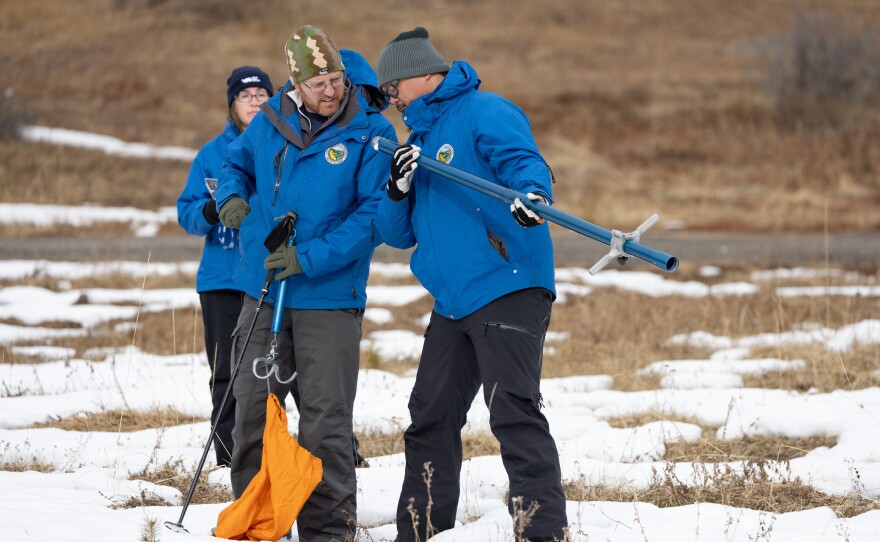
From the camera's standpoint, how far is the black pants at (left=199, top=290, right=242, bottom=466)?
5.85 metres

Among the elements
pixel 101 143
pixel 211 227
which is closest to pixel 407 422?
pixel 211 227

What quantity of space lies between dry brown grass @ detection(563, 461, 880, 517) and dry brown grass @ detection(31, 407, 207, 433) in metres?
2.63

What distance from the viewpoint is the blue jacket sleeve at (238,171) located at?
481 centimetres

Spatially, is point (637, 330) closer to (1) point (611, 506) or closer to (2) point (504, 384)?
(1) point (611, 506)

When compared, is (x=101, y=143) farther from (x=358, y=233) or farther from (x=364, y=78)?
(x=358, y=233)

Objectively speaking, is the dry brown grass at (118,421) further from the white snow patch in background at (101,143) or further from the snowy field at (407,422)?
the white snow patch in background at (101,143)

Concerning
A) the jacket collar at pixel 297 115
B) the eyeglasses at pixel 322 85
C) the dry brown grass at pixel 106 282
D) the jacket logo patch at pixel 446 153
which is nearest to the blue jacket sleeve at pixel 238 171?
the jacket collar at pixel 297 115

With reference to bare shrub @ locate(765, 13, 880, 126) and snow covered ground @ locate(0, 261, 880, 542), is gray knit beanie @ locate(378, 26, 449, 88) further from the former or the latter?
bare shrub @ locate(765, 13, 880, 126)

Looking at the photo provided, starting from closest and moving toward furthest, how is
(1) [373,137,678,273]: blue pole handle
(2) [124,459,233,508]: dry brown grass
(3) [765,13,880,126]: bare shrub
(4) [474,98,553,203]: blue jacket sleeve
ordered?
(1) [373,137,678,273]: blue pole handle
(4) [474,98,553,203]: blue jacket sleeve
(2) [124,459,233,508]: dry brown grass
(3) [765,13,880,126]: bare shrub

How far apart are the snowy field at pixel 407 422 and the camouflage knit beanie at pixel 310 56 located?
188 cm

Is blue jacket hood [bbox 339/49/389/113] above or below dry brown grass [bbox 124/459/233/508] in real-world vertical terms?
above

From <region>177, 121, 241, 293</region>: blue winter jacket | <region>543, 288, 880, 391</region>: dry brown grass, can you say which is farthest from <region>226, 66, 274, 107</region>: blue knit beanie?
<region>543, 288, 880, 391</region>: dry brown grass

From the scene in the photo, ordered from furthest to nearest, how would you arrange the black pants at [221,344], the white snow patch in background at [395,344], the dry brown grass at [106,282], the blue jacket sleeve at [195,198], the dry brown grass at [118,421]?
the dry brown grass at [106,282] < the white snow patch in background at [395,344] < the dry brown grass at [118,421] < the blue jacket sleeve at [195,198] < the black pants at [221,344]

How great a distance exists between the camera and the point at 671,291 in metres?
12.6
